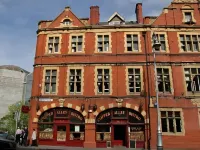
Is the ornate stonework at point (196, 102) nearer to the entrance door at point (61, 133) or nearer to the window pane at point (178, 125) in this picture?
the window pane at point (178, 125)

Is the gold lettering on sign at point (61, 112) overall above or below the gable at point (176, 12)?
below

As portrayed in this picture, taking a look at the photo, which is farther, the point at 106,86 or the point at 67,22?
the point at 67,22

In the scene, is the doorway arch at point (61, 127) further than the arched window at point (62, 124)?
No

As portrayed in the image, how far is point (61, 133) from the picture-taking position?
22562 mm

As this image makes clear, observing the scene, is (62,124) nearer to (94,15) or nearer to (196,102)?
(94,15)

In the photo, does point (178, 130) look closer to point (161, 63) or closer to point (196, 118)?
point (196, 118)

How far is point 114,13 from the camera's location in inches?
1059

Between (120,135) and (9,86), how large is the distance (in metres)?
80.3

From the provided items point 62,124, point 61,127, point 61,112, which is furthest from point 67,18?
point 61,127

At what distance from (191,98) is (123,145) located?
827cm

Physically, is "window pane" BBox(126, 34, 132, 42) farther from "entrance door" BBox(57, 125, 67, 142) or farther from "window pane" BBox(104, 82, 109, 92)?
"entrance door" BBox(57, 125, 67, 142)

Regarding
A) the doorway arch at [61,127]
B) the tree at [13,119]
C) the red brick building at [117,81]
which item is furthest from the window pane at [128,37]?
the tree at [13,119]

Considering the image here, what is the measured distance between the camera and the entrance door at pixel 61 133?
22.4m

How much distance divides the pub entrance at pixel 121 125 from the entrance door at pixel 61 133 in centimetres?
338
